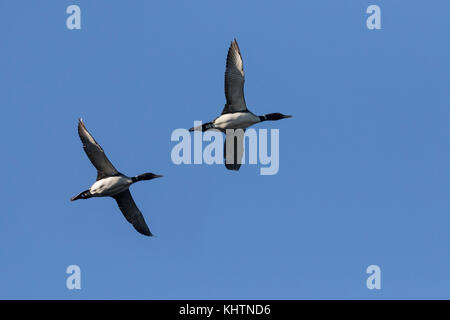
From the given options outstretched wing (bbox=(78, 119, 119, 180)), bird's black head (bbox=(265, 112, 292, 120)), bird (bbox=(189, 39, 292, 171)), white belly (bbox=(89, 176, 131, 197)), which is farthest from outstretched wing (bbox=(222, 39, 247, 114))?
outstretched wing (bbox=(78, 119, 119, 180))

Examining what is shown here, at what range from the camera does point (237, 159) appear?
155 feet

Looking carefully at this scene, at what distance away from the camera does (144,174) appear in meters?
44.5

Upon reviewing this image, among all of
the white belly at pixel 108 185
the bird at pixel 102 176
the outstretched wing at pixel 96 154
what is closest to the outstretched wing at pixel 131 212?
the bird at pixel 102 176

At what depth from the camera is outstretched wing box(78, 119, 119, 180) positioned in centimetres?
4381

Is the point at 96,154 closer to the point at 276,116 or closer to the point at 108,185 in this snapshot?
the point at 108,185

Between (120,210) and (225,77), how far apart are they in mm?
7799

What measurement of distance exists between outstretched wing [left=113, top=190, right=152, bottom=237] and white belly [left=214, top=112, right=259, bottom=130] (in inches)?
206

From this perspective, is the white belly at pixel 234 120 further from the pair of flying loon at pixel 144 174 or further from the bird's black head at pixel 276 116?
the bird's black head at pixel 276 116

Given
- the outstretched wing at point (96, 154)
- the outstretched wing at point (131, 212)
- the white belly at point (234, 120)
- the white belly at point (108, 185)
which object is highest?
the white belly at point (234, 120)

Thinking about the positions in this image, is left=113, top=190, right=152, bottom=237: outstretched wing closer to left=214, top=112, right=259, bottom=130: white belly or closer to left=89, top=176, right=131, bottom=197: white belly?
left=89, top=176, right=131, bottom=197: white belly

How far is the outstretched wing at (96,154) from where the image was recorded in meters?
43.8

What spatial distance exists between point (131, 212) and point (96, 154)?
3.58 meters
